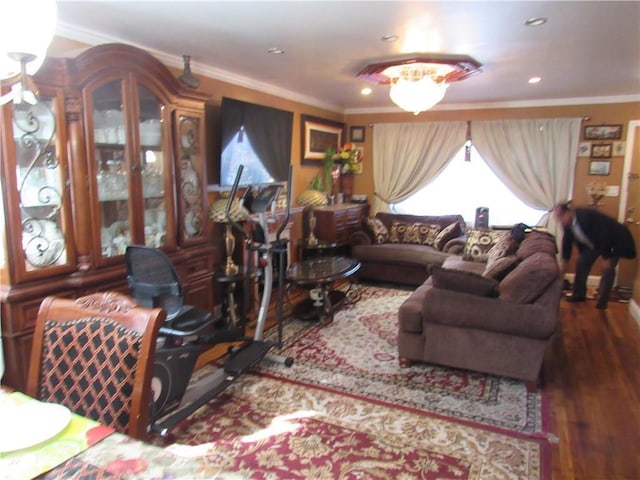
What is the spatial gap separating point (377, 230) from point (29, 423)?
521 cm

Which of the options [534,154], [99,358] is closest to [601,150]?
[534,154]

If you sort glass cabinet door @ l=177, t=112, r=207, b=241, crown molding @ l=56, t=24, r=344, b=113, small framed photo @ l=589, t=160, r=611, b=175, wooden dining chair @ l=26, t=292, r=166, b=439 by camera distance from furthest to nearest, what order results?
small framed photo @ l=589, t=160, r=611, b=175
glass cabinet door @ l=177, t=112, r=207, b=241
crown molding @ l=56, t=24, r=344, b=113
wooden dining chair @ l=26, t=292, r=166, b=439

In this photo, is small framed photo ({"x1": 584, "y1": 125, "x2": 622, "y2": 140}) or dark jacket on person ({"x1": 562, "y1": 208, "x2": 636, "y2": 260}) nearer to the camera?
dark jacket on person ({"x1": 562, "y1": 208, "x2": 636, "y2": 260})

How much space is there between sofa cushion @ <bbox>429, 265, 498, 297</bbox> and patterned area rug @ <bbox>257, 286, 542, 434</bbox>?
67 centimetres

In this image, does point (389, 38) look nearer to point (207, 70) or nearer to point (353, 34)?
point (353, 34)

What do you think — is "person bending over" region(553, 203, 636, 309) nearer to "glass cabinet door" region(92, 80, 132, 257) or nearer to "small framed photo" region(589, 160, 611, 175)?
"small framed photo" region(589, 160, 611, 175)

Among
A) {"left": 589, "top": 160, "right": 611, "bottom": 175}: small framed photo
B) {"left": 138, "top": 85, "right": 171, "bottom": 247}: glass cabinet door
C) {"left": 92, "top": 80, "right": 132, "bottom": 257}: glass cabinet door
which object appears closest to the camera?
{"left": 92, "top": 80, "right": 132, "bottom": 257}: glass cabinet door

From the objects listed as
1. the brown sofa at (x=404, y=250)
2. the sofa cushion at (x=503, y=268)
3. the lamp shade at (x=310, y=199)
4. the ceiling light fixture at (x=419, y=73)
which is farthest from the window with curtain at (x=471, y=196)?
the sofa cushion at (x=503, y=268)

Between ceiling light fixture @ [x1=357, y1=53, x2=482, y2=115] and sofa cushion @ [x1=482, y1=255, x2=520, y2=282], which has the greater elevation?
ceiling light fixture @ [x1=357, y1=53, x2=482, y2=115]

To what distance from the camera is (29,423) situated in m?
1.28

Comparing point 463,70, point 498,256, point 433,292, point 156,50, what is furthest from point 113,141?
point 498,256

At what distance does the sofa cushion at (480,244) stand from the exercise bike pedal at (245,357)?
284cm

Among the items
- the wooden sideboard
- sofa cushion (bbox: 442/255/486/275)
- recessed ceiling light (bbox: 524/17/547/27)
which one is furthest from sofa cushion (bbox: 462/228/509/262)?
recessed ceiling light (bbox: 524/17/547/27)

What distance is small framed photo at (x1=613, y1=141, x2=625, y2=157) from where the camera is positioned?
221 inches
